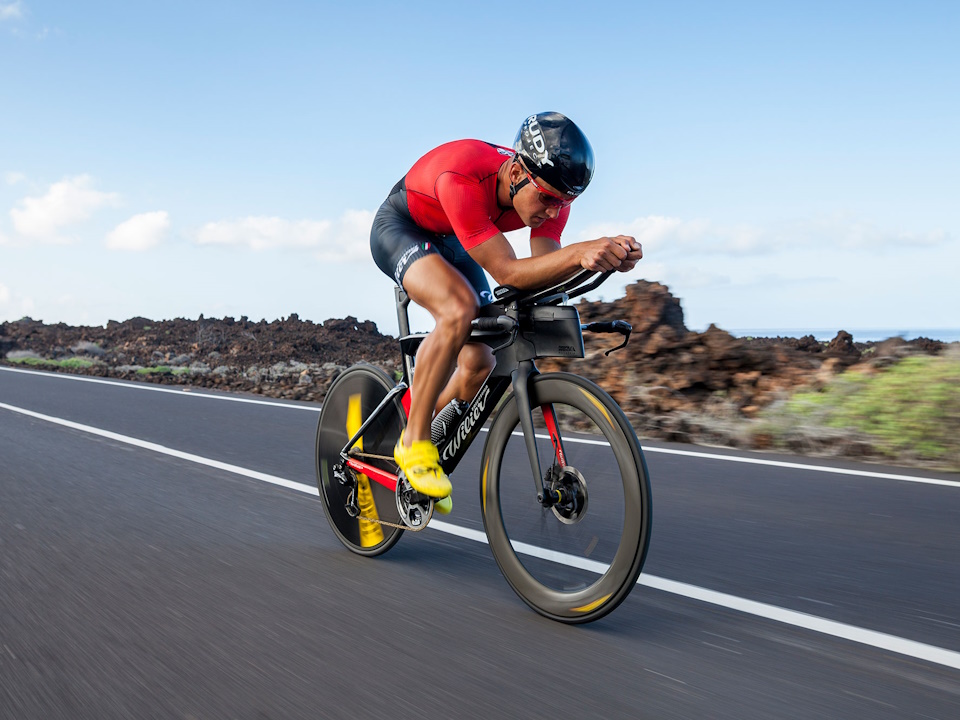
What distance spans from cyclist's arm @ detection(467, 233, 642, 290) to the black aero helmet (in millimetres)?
262

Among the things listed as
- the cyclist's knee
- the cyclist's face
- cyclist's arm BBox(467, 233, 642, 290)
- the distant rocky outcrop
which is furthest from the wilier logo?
the distant rocky outcrop

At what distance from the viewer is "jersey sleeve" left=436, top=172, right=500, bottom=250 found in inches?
135

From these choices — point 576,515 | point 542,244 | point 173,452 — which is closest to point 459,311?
point 542,244

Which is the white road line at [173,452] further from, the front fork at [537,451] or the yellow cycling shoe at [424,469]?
the front fork at [537,451]

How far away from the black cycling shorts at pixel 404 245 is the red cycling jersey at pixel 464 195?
65 millimetres

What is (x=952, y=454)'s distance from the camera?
668 cm

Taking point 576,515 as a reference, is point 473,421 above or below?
above

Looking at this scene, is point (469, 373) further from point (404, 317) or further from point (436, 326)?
point (404, 317)

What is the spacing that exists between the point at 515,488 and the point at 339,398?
1.44 meters

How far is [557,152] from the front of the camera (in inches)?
126

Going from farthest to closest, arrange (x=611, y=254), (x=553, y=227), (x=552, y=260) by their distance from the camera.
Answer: (x=553, y=227), (x=552, y=260), (x=611, y=254)

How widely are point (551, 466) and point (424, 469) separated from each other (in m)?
0.60

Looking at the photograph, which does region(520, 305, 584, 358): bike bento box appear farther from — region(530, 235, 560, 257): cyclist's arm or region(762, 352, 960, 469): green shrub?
region(762, 352, 960, 469): green shrub

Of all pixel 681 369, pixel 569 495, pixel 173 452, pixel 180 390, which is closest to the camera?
pixel 569 495
